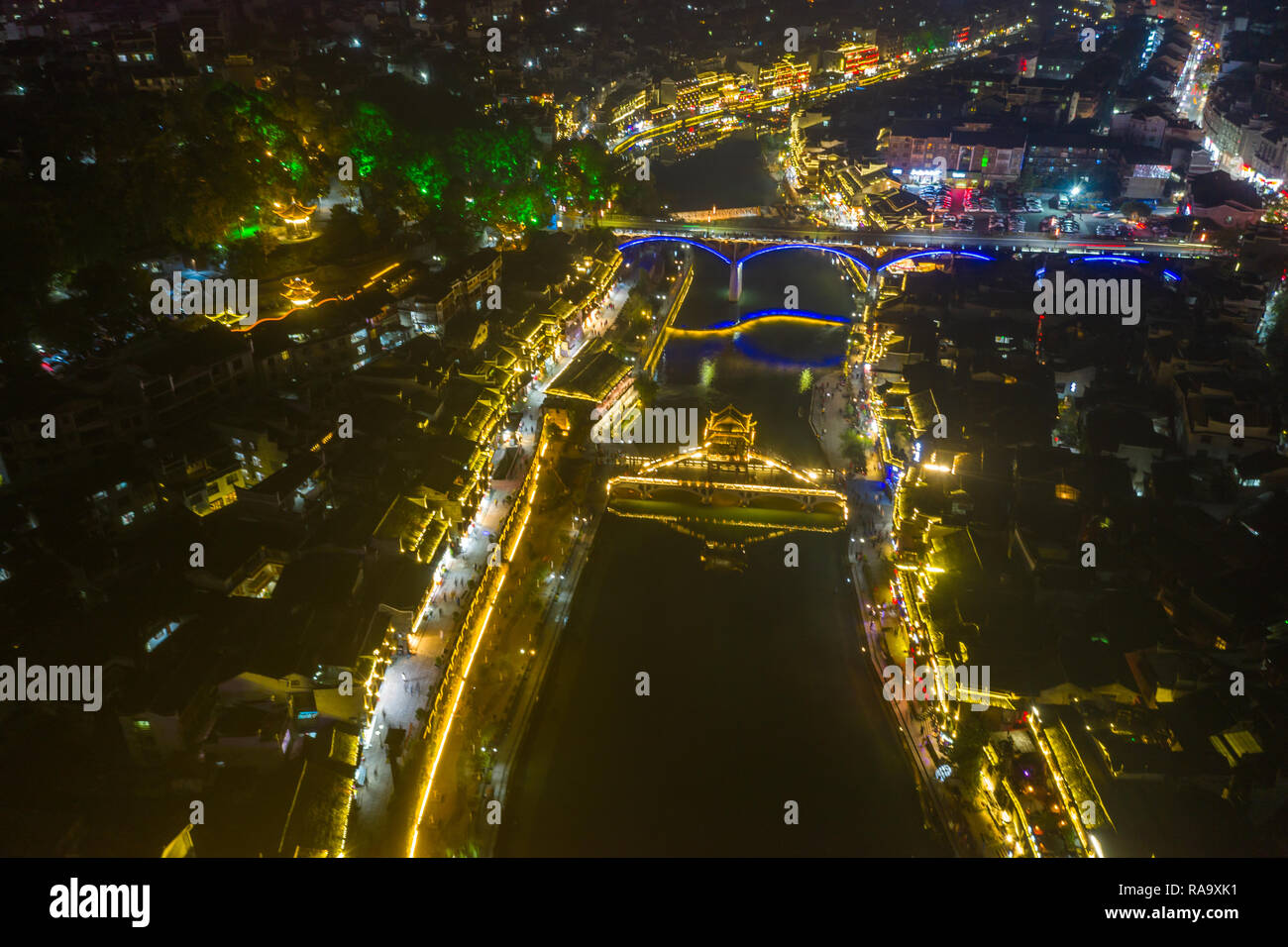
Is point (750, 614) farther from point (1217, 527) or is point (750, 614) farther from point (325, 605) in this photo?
point (1217, 527)

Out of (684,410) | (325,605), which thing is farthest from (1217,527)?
(325,605)

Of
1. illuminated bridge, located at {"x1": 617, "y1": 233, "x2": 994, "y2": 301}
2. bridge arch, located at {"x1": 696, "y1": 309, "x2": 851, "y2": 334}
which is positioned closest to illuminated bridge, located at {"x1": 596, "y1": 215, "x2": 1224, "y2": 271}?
illuminated bridge, located at {"x1": 617, "y1": 233, "x2": 994, "y2": 301}

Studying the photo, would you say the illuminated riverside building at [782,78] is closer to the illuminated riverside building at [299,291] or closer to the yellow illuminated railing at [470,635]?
the illuminated riverside building at [299,291]

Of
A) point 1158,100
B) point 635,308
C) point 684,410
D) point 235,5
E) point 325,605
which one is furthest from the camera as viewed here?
point 1158,100

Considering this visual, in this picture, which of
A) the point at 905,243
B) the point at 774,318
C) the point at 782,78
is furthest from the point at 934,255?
the point at 782,78

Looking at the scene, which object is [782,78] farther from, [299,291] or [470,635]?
[470,635]
